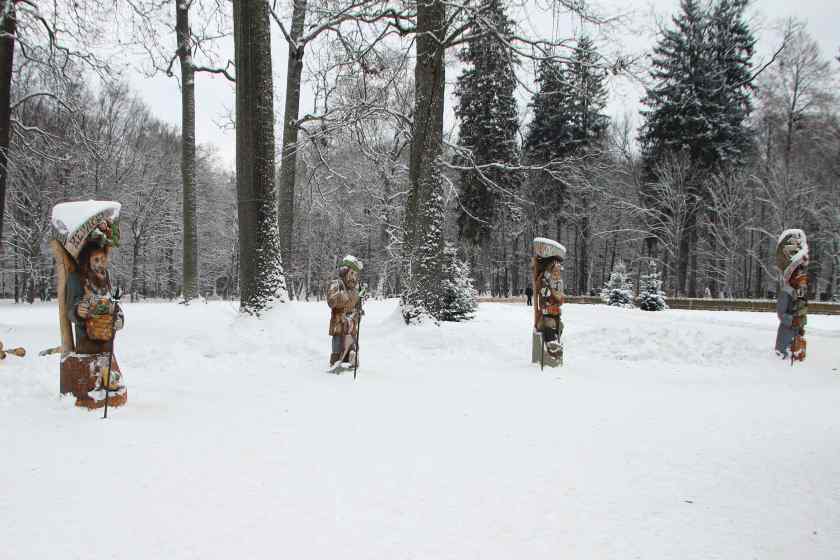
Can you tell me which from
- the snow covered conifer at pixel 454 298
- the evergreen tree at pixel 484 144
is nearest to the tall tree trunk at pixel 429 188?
the snow covered conifer at pixel 454 298

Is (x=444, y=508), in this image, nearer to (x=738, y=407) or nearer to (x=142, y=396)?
(x=142, y=396)

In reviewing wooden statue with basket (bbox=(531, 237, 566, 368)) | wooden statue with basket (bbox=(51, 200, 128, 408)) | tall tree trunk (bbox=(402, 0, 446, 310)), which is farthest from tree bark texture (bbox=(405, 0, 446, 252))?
wooden statue with basket (bbox=(51, 200, 128, 408))

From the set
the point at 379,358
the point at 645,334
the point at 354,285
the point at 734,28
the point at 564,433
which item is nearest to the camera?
the point at 564,433

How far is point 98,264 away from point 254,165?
430 centimetres

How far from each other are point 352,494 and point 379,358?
5366 mm

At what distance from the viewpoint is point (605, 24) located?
30.5ft

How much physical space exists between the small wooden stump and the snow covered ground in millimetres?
168

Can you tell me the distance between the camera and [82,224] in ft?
15.8

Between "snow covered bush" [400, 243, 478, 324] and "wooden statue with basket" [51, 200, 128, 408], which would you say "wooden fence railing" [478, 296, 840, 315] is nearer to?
"snow covered bush" [400, 243, 478, 324]

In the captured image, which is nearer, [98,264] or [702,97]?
[98,264]

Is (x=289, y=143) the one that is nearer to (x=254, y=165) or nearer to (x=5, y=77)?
(x=254, y=165)

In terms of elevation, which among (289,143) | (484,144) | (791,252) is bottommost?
(791,252)

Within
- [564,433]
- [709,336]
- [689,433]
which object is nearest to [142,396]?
[564,433]

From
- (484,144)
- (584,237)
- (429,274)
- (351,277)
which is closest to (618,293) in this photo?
(484,144)
